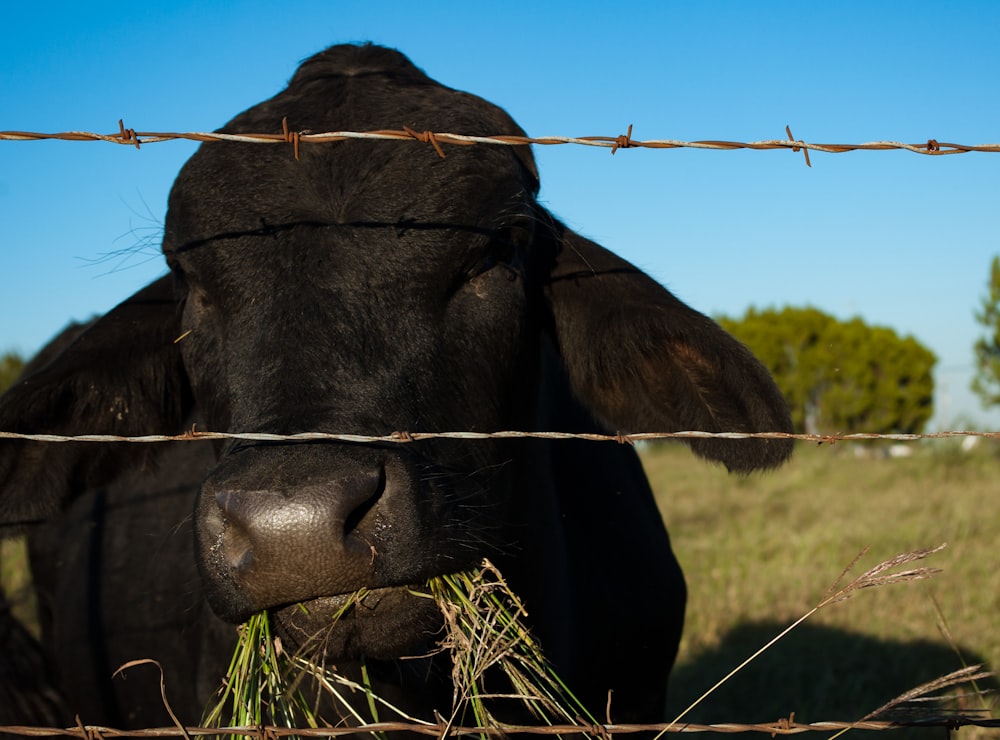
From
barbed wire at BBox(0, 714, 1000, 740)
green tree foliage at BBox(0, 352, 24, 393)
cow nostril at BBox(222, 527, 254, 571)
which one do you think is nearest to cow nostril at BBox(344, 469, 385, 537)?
cow nostril at BBox(222, 527, 254, 571)

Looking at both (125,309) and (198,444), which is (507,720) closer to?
(125,309)

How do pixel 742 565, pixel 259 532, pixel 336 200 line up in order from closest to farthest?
pixel 259 532, pixel 336 200, pixel 742 565

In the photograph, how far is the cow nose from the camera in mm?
1730

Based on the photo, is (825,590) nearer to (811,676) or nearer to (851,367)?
(811,676)

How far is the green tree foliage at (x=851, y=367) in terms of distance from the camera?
2477 centimetres

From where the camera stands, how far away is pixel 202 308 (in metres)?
2.60

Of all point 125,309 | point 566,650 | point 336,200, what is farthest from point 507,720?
point 125,309

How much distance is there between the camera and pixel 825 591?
405 cm

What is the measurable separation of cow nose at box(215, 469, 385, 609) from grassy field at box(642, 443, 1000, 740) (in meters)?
1.29

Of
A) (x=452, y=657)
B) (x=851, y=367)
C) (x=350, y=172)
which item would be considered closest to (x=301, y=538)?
(x=452, y=657)

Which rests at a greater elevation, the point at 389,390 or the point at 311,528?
the point at 389,390

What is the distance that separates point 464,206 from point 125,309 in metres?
1.29

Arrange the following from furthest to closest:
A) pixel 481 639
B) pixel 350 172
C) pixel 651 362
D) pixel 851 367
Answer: pixel 851 367 → pixel 651 362 → pixel 350 172 → pixel 481 639

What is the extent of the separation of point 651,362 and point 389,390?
3.53 ft
